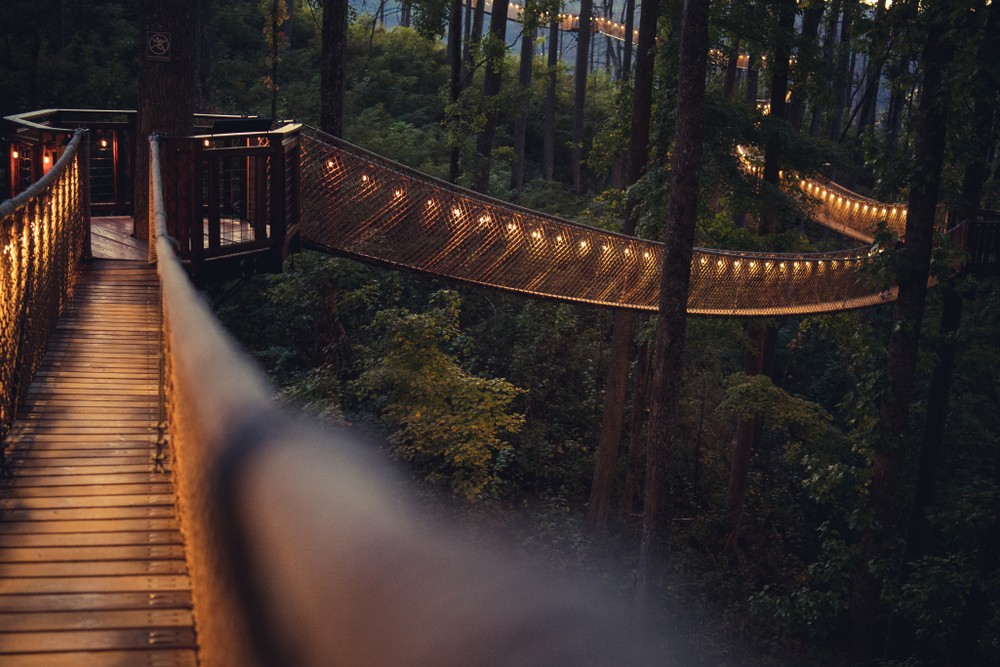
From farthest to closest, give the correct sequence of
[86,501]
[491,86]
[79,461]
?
[491,86], [79,461], [86,501]

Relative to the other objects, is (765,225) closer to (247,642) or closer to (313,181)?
(313,181)

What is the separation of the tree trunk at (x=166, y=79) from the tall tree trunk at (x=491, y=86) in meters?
6.09

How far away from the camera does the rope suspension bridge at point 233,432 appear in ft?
1.65

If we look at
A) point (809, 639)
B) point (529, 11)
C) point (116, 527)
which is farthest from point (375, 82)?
point (116, 527)

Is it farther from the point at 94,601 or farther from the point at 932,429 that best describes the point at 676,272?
the point at 94,601

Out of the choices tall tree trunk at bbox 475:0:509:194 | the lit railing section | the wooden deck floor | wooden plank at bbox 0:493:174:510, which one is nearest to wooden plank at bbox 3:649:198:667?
wooden plank at bbox 0:493:174:510

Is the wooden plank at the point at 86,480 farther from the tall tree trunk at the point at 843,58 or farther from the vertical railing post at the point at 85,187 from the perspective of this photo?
the tall tree trunk at the point at 843,58

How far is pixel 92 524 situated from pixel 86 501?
0.16 m

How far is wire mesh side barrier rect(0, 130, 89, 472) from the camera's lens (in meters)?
2.72

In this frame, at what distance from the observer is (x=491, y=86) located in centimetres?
1283

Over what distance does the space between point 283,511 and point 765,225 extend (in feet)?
32.7

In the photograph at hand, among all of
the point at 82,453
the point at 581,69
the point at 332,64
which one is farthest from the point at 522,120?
the point at 82,453

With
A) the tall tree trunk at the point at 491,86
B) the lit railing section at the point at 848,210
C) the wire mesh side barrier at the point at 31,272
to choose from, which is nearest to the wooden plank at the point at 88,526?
the wire mesh side barrier at the point at 31,272

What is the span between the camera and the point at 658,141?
8.45m
